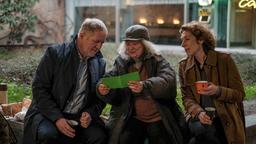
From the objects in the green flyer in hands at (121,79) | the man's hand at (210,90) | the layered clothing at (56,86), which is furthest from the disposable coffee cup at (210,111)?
the layered clothing at (56,86)

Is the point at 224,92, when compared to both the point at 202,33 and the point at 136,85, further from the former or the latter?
the point at 136,85

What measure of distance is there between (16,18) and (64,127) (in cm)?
777

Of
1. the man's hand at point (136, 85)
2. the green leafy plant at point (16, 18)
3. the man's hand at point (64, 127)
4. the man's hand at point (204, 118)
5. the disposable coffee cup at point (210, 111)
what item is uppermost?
the green leafy plant at point (16, 18)

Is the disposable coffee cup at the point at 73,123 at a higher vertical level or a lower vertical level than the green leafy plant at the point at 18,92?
higher

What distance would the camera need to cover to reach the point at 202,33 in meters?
3.81

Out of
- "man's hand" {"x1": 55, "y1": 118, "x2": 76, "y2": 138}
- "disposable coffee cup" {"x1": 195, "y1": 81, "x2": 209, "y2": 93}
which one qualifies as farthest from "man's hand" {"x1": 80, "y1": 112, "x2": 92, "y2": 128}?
"disposable coffee cup" {"x1": 195, "y1": 81, "x2": 209, "y2": 93}

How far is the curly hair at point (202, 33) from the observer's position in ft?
12.4

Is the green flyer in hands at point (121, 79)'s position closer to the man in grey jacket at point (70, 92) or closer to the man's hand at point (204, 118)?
the man in grey jacket at point (70, 92)

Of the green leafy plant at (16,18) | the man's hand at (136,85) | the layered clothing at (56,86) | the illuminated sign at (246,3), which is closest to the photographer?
the man's hand at (136,85)

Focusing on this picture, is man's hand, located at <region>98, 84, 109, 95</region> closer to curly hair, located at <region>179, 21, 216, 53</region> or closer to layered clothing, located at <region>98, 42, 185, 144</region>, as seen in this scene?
layered clothing, located at <region>98, 42, 185, 144</region>

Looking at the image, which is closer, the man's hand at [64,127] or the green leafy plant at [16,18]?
the man's hand at [64,127]

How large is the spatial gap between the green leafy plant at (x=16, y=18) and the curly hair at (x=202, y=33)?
719 centimetres

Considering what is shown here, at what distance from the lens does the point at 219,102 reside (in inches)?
147

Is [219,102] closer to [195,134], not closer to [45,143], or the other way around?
[195,134]
